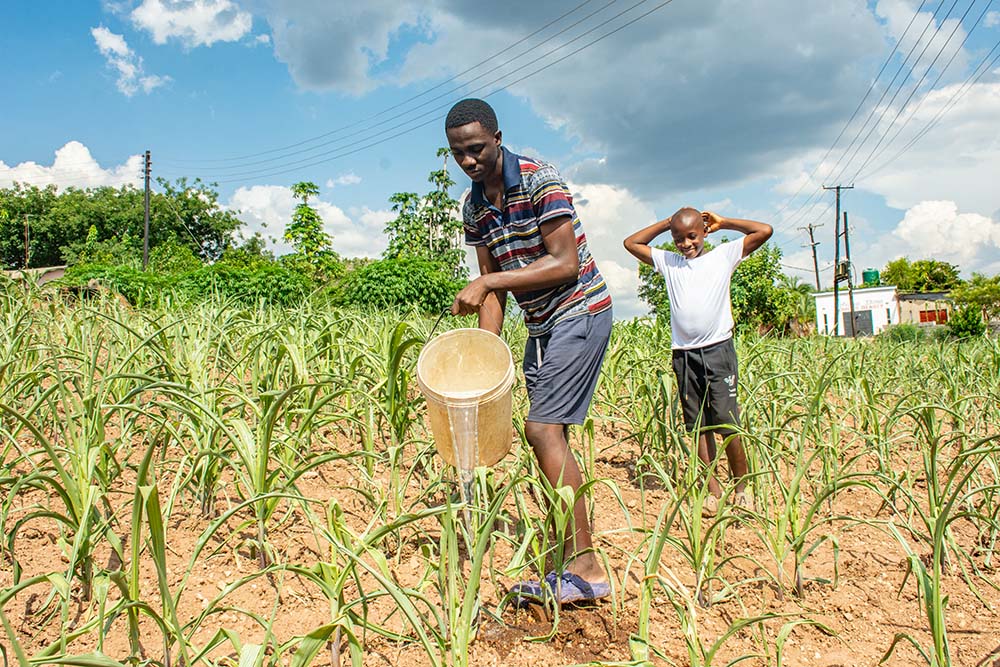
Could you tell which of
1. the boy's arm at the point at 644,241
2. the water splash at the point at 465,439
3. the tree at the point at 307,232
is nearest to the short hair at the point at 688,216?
the boy's arm at the point at 644,241

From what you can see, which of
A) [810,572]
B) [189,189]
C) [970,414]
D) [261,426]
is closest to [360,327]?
[261,426]

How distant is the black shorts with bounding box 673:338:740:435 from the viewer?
2.87 meters

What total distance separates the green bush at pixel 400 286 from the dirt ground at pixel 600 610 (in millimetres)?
7692

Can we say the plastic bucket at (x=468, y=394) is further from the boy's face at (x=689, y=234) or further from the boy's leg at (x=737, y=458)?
the boy's face at (x=689, y=234)

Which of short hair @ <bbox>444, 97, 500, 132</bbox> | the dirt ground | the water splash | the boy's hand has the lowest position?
the dirt ground

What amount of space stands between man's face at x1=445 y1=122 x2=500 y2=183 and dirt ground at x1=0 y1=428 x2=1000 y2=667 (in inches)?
42.0

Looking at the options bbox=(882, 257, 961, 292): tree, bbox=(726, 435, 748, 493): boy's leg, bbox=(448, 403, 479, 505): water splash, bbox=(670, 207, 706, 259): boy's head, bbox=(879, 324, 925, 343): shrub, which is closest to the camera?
bbox=(448, 403, 479, 505): water splash

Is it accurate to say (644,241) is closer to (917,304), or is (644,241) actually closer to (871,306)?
(871,306)

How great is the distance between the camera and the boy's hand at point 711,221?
327 cm

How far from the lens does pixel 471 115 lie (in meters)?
1.93

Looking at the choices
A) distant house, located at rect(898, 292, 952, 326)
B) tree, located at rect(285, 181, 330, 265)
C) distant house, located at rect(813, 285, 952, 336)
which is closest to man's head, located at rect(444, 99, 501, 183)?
tree, located at rect(285, 181, 330, 265)

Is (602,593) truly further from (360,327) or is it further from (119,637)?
(360,327)

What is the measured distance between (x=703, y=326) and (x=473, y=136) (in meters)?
1.53

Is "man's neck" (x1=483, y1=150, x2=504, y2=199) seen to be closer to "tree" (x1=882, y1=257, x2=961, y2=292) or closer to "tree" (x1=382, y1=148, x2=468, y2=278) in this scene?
"tree" (x1=382, y1=148, x2=468, y2=278)
